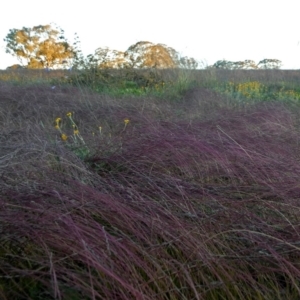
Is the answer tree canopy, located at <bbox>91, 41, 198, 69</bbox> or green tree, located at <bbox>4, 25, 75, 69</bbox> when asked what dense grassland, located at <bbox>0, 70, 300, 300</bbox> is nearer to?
tree canopy, located at <bbox>91, 41, 198, 69</bbox>

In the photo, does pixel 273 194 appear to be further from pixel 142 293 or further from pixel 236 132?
pixel 236 132

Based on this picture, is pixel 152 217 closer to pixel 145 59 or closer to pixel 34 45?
pixel 145 59

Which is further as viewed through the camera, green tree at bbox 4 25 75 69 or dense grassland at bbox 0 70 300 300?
green tree at bbox 4 25 75 69

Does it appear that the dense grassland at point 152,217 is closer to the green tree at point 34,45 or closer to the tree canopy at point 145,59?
the tree canopy at point 145,59

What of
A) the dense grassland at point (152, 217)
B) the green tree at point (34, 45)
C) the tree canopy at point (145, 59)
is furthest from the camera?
the green tree at point (34, 45)

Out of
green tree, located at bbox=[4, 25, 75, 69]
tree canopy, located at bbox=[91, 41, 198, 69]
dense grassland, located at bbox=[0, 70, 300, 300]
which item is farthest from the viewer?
green tree, located at bbox=[4, 25, 75, 69]

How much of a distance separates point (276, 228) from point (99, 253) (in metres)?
0.88

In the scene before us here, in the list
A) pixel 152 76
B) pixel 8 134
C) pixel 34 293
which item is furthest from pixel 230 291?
pixel 152 76

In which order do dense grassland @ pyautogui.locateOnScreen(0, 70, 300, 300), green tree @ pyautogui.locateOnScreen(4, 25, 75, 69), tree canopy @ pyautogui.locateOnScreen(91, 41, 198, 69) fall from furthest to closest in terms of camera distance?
green tree @ pyautogui.locateOnScreen(4, 25, 75, 69), tree canopy @ pyautogui.locateOnScreen(91, 41, 198, 69), dense grassland @ pyautogui.locateOnScreen(0, 70, 300, 300)

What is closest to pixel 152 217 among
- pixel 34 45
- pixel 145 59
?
pixel 145 59

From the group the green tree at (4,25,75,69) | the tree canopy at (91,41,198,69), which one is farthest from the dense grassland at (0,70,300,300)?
the green tree at (4,25,75,69)

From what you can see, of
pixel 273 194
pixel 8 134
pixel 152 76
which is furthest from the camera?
pixel 152 76

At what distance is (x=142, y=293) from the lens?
1693 mm

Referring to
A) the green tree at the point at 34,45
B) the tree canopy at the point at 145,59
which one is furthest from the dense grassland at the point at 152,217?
the green tree at the point at 34,45
